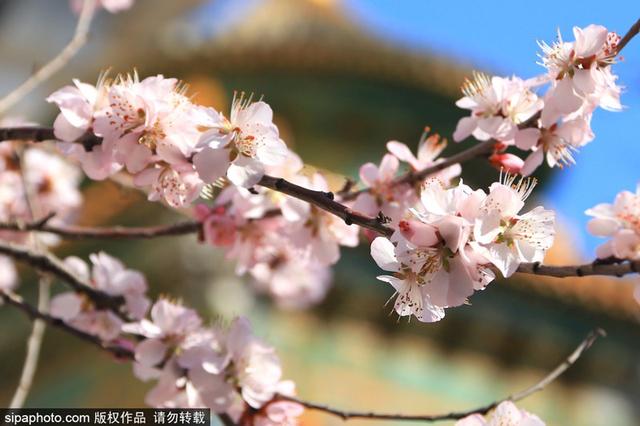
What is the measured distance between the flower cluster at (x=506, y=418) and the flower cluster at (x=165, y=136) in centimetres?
66

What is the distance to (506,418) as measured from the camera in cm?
182

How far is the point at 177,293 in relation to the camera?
6.40 metres

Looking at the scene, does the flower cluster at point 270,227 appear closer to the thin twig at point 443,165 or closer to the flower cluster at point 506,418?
the thin twig at point 443,165

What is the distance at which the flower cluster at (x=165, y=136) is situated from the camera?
1.60 m

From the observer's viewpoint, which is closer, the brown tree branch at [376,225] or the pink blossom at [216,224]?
the brown tree branch at [376,225]

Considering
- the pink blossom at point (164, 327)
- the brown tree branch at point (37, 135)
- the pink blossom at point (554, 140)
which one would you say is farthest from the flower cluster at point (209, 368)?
the pink blossom at point (554, 140)

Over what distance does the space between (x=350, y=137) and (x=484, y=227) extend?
7611mm

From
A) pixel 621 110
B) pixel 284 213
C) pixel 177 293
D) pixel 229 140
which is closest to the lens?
pixel 229 140

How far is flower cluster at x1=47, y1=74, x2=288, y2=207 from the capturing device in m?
1.60

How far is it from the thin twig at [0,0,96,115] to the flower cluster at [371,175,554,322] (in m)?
1.32

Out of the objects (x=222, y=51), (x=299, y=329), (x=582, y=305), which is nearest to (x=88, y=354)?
(x=299, y=329)

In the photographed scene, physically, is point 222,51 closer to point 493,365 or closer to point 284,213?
point 493,365

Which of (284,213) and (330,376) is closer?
(284,213)

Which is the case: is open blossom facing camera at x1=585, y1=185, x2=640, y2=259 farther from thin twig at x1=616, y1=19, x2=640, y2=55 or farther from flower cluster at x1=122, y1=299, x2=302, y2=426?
flower cluster at x1=122, y1=299, x2=302, y2=426
